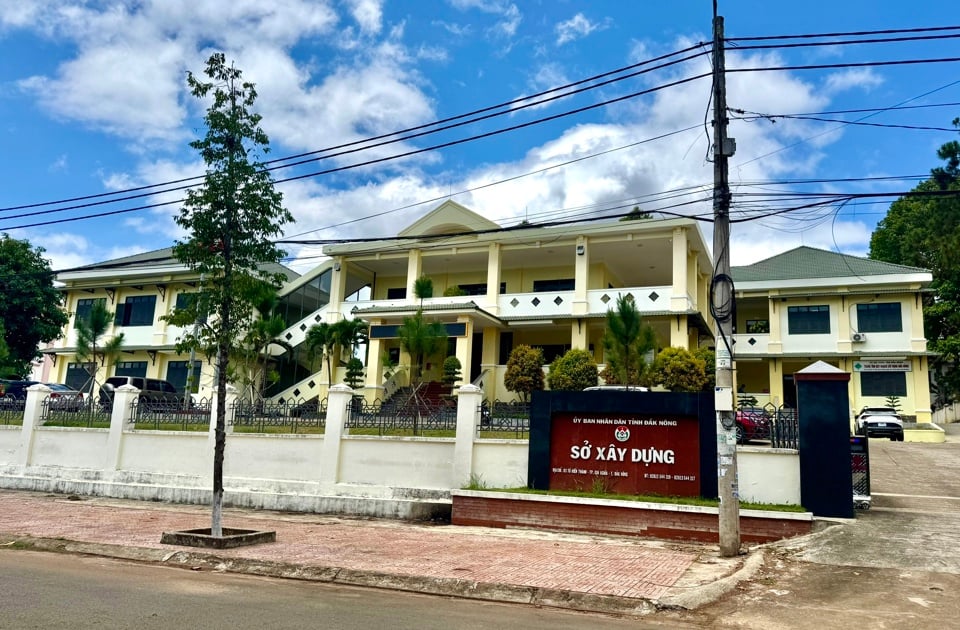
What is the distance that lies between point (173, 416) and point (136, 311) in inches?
860

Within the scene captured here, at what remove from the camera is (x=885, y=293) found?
30.8 meters

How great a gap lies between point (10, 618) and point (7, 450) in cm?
1567

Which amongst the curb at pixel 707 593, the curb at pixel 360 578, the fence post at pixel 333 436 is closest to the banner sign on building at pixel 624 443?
the curb at pixel 707 593

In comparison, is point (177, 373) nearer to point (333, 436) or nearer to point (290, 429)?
point (290, 429)

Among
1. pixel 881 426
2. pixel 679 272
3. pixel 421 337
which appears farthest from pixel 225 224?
pixel 881 426

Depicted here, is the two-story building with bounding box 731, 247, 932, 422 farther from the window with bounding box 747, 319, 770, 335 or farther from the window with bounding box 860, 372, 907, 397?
the window with bounding box 747, 319, 770, 335

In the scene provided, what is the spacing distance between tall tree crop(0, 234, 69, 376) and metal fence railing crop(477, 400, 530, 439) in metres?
31.2

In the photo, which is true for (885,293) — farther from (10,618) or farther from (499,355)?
(10,618)

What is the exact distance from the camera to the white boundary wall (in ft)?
44.7

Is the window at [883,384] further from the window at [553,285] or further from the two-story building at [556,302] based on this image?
the window at [553,285]

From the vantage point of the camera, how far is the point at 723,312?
10.4 metres

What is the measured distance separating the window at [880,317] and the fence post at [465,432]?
2429 centimetres

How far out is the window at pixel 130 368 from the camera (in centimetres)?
3566

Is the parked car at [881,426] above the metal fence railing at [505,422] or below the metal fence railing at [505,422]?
above
